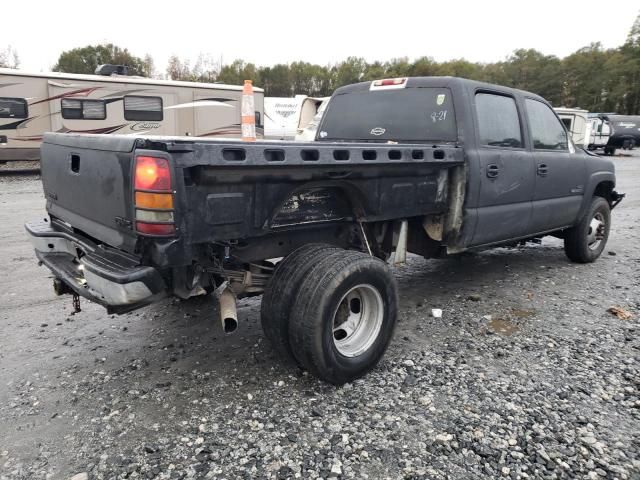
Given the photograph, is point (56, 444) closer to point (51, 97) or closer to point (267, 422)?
point (267, 422)

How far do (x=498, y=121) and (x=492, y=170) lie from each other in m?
0.57

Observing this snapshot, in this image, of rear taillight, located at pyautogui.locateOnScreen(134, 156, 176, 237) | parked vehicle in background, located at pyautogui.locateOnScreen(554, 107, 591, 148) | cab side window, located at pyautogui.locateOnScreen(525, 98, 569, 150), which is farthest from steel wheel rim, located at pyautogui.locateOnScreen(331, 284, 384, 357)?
parked vehicle in background, located at pyautogui.locateOnScreen(554, 107, 591, 148)

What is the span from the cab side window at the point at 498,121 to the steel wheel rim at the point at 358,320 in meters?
1.86

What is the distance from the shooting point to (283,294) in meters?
3.01

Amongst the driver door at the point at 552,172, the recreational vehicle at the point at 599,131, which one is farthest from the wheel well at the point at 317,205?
the recreational vehicle at the point at 599,131

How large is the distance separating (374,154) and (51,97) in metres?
13.7

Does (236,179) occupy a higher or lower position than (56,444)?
higher

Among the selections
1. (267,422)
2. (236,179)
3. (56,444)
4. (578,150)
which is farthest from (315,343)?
(578,150)

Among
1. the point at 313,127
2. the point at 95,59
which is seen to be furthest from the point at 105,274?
the point at 95,59

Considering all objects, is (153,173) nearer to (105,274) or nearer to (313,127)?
(105,274)

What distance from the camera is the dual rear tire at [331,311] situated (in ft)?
9.52

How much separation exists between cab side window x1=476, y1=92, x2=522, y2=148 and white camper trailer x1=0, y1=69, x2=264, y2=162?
487 inches

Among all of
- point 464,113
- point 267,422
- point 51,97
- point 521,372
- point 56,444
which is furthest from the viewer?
point 51,97

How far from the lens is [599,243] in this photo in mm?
6230
